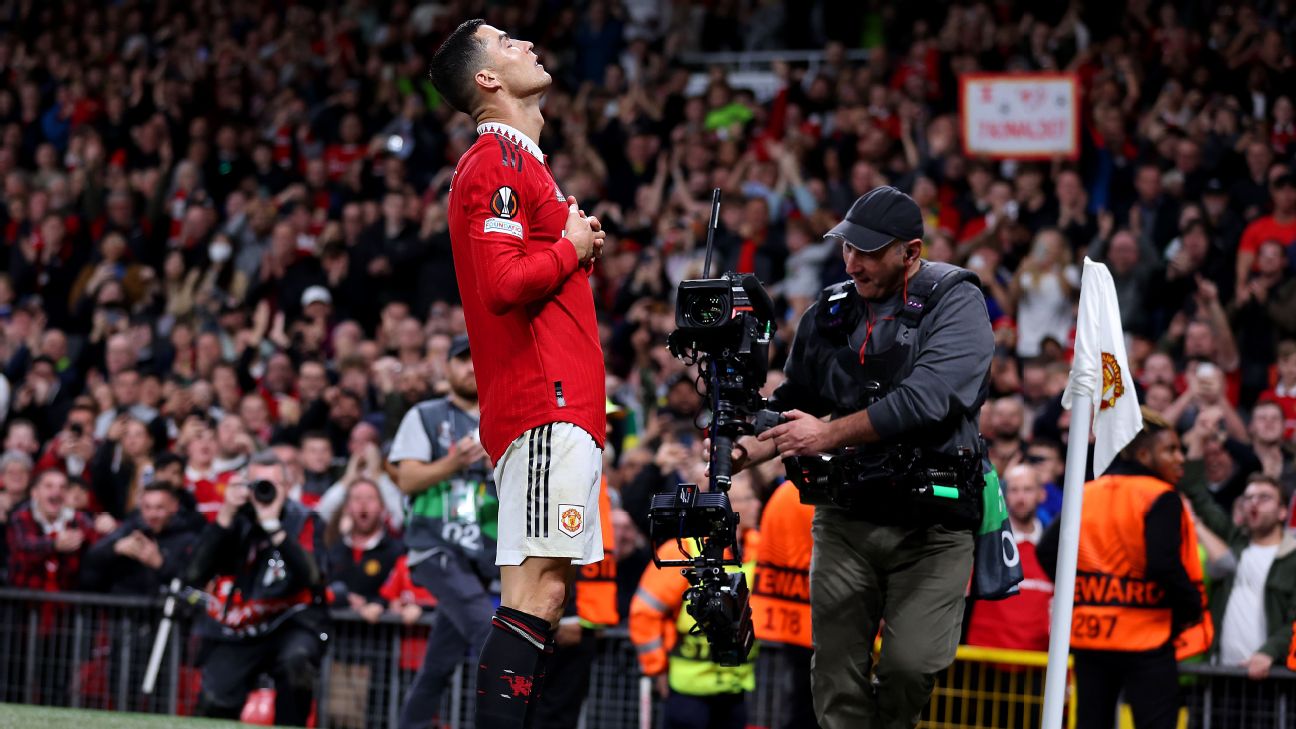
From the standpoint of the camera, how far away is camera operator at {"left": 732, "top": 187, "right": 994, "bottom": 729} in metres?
5.45

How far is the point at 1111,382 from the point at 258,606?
4.96 metres

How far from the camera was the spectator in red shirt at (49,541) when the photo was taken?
11086 millimetres

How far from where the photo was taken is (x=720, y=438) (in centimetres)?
522

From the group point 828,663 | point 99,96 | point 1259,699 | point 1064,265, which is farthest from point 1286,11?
point 99,96

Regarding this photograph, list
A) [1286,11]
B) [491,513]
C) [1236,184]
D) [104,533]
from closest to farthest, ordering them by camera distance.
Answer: [491,513], [104,533], [1236,184], [1286,11]

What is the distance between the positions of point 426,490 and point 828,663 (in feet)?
9.32

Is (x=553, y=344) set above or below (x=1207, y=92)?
below

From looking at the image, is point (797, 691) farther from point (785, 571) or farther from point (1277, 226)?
point (1277, 226)

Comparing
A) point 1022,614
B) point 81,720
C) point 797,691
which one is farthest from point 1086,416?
point 81,720

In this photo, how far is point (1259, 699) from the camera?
7.99 meters

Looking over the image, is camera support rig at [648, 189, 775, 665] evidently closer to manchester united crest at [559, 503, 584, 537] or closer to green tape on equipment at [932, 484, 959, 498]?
manchester united crest at [559, 503, 584, 537]

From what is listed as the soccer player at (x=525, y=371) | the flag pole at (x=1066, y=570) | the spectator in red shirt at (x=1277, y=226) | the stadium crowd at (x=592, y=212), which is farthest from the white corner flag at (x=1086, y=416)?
the spectator in red shirt at (x=1277, y=226)

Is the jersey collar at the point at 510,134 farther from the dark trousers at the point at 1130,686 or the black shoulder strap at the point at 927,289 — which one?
the dark trousers at the point at 1130,686

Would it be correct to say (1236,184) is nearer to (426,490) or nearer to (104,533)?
(426,490)
